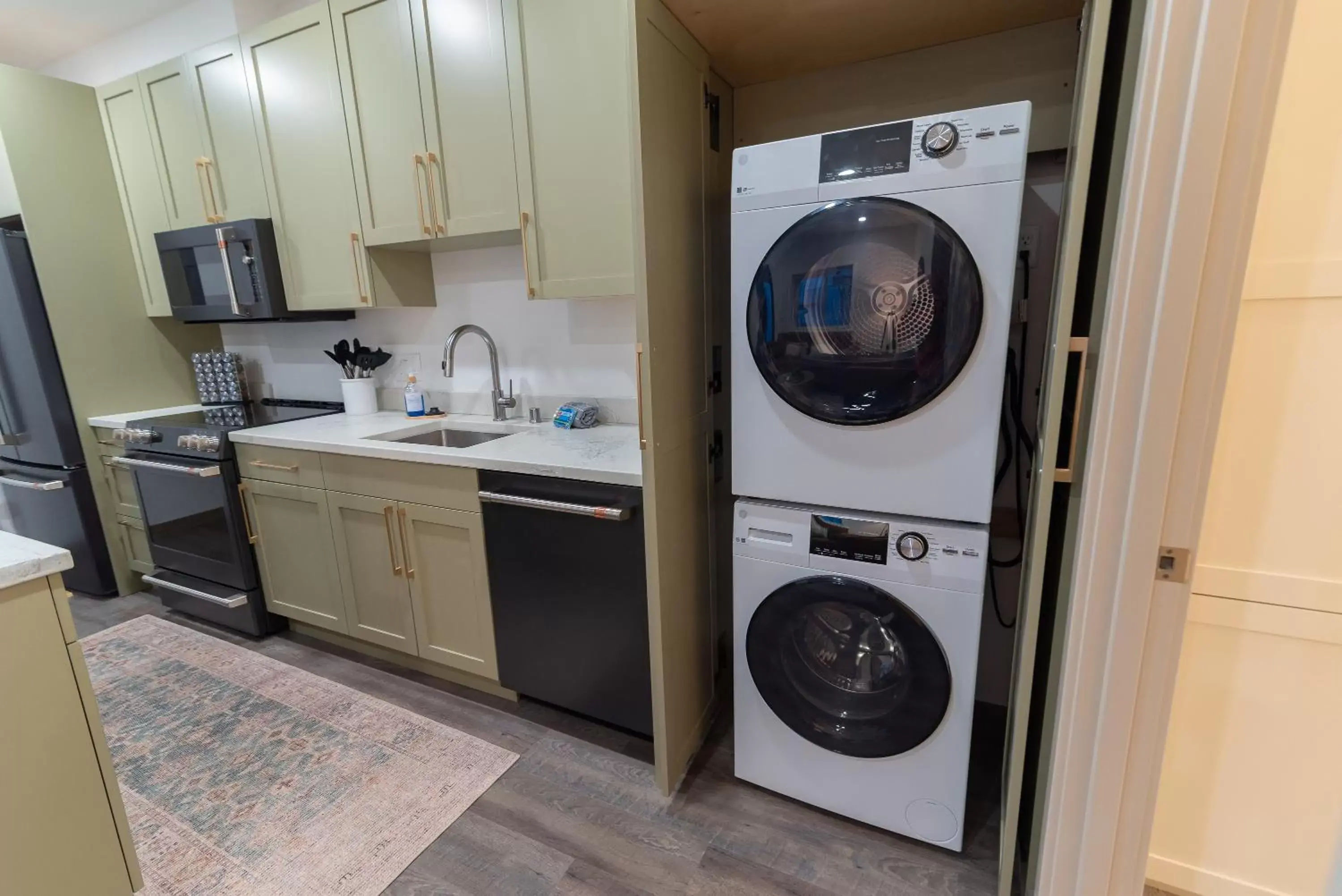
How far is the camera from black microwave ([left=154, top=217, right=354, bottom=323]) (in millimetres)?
2371

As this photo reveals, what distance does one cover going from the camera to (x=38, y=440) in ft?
8.88

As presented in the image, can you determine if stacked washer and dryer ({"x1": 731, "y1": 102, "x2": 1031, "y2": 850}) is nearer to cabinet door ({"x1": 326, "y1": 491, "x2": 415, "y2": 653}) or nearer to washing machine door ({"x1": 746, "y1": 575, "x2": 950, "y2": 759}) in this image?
washing machine door ({"x1": 746, "y1": 575, "x2": 950, "y2": 759})

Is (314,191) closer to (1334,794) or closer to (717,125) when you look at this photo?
(717,125)

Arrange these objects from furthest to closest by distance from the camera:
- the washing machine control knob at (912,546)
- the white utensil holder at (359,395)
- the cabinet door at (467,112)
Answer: the white utensil holder at (359,395)
the cabinet door at (467,112)
the washing machine control knob at (912,546)

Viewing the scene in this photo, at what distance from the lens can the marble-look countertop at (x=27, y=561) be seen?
0.99 meters

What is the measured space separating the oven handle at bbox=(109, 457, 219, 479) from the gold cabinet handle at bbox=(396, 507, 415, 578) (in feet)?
3.08

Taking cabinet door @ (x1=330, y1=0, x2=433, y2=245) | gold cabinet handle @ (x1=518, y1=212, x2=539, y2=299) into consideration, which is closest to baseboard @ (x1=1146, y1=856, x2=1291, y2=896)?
gold cabinet handle @ (x1=518, y1=212, x2=539, y2=299)

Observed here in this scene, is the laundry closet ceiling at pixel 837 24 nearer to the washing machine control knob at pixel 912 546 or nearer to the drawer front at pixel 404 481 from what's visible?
the washing machine control knob at pixel 912 546

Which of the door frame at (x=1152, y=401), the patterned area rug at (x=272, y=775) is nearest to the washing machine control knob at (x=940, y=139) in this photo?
the door frame at (x=1152, y=401)

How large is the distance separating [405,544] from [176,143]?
2207mm

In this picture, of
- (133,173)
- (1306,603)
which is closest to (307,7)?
(133,173)

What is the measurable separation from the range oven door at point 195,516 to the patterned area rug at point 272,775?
389 mm

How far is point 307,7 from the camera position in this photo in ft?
6.71

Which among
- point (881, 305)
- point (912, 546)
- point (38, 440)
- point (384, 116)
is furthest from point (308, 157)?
point (912, 546)
